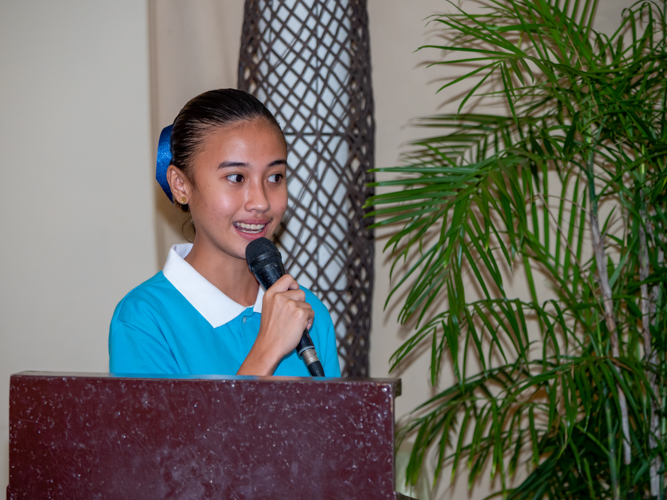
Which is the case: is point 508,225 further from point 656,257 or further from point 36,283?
point 36,283

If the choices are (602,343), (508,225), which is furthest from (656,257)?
(508,225)

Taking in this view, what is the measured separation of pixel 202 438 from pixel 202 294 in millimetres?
803

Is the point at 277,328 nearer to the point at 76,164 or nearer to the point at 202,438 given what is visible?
the point at 202,438

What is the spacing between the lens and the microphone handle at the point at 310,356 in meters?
1.00

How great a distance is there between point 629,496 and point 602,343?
43cm

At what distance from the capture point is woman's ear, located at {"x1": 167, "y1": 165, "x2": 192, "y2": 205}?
54.4 inches

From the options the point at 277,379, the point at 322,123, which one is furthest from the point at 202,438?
the point at 322,123

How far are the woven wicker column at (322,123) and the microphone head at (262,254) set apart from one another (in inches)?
37.2

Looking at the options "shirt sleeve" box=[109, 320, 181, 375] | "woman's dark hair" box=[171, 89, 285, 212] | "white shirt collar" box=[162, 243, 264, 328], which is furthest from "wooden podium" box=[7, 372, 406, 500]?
"woman's dark hair" box=[171, 89, 285, 212]

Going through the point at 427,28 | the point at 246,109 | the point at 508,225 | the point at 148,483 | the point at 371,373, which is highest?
the point at 427,28

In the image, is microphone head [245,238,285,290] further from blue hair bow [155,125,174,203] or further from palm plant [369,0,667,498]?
palm plant [369,0,667,498]

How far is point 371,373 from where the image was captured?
8.29 ft

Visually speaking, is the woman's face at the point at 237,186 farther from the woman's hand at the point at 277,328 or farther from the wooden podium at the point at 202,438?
the wooden podium at the point at 202,438

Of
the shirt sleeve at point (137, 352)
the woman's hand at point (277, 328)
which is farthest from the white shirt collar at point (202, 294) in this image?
the woman's hand at point (277, 328)
